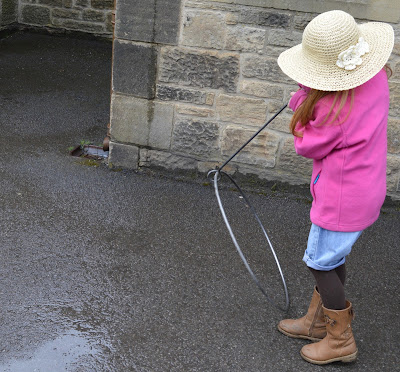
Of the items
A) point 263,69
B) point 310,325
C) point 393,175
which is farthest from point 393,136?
point 310,325

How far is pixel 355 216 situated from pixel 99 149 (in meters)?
3.42

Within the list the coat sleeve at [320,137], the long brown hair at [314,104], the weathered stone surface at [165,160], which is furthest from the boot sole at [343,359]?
the weathered stone surface at [165,160]

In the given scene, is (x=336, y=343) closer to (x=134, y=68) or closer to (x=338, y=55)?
(x=338, y=55)

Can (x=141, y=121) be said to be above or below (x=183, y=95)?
below

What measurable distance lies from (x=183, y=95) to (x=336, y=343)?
257 cm

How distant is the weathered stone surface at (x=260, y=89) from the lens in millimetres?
4688

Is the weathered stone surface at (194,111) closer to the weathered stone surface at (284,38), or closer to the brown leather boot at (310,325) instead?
the weathered stone surface at (284,38)

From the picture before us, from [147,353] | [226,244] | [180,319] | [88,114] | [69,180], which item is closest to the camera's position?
[147,353]

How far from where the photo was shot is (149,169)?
527cm

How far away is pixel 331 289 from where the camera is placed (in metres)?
2.96

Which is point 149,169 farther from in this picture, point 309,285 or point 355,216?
point 355,216

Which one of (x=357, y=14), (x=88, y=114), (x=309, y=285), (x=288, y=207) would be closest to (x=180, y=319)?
(x=309, y=285)

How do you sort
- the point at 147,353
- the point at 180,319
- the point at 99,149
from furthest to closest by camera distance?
the point at 99,149 → the point at 180,319 → the point at 147,353

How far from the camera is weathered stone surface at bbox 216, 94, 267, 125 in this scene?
4.78 m
